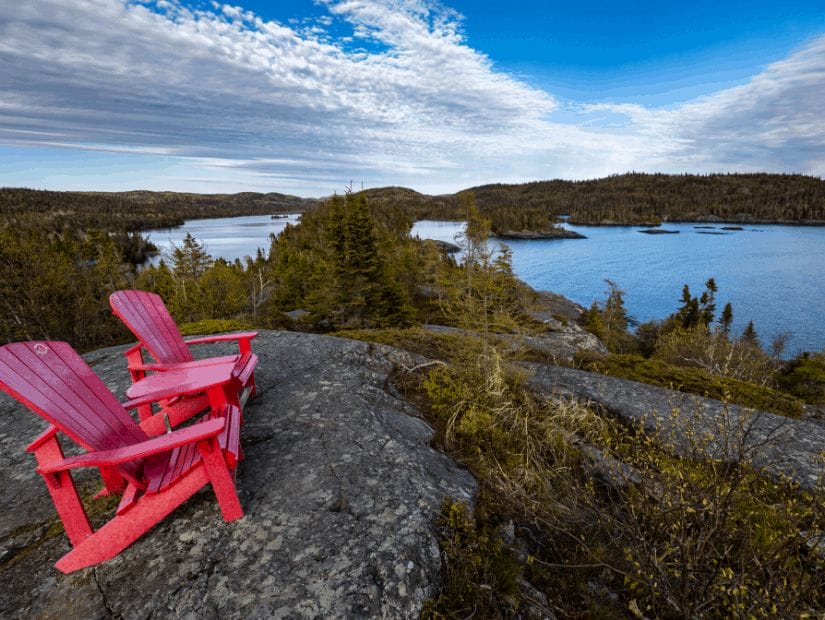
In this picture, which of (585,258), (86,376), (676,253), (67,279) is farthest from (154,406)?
(676,253)

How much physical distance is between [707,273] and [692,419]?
77832 mm

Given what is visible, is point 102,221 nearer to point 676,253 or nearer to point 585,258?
point 585,258

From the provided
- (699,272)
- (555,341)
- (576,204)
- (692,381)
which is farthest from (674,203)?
(692,381)

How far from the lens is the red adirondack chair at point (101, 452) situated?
267 cm

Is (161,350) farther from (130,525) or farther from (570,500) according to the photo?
(570,500)

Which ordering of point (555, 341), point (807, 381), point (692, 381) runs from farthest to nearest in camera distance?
point (807, 381), point (555, 341), point (692, 381)

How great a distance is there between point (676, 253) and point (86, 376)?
106858 millimetres

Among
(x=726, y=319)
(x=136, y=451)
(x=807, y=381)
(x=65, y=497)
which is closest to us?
(x=136, y=451)

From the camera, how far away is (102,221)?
97062mm

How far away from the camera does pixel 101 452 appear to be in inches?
107

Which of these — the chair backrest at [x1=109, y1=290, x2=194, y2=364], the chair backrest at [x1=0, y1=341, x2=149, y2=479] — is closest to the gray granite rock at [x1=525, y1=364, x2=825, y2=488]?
the chair backrest at [x1=0, y1=341, x2=149, y2=479]

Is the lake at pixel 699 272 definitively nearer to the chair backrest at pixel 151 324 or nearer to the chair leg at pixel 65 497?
the chair backrest at pixel 151 324

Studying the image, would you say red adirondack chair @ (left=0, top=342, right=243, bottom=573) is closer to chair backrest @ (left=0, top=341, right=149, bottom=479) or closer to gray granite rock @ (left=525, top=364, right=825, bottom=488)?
chair backrest @ (left=0, top=341, right=149, bottom=479)

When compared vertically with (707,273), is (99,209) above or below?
above
